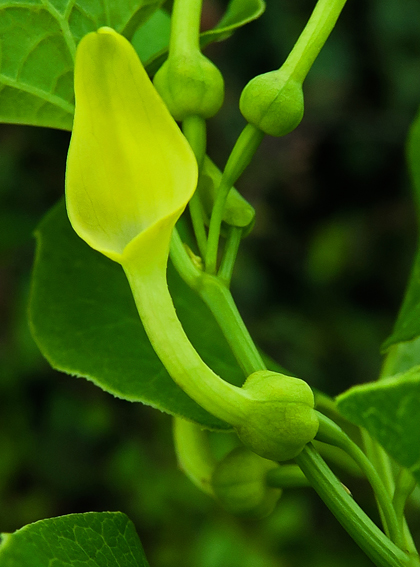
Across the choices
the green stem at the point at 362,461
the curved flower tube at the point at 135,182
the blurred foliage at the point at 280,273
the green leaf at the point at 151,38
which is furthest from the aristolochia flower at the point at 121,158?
the blurred foliage at the point at 280,273

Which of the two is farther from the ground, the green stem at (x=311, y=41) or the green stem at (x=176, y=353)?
the green stem at (x=311, y=41)

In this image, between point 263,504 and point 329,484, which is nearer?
point 329,484

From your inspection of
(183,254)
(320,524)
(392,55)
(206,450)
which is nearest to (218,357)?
(206,450)

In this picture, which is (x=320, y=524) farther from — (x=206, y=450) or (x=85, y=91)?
(x=85, y=91)

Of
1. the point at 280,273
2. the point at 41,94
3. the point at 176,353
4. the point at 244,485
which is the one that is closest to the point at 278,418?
the point at 176,353

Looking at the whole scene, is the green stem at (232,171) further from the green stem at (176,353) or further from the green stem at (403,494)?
the green stem at (403,494)

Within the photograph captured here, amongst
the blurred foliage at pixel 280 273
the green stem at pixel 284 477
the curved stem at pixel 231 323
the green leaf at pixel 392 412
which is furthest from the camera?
the blurred foliage at pixel 280 273

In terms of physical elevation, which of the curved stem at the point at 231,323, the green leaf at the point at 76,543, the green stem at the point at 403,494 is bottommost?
the green leaf at the point at 76,543

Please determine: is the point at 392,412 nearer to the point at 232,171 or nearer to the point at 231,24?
the point at 232,171
